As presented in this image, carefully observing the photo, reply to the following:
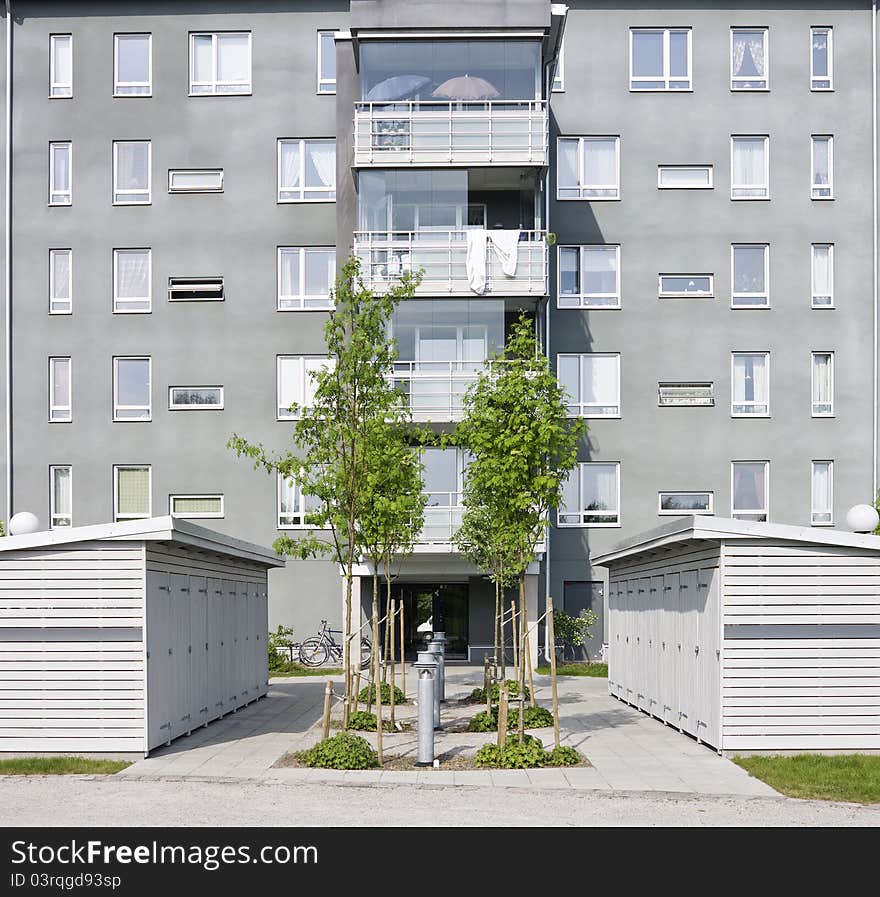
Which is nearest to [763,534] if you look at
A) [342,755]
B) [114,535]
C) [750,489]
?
[342,755]

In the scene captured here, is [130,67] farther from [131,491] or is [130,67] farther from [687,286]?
[687,286]

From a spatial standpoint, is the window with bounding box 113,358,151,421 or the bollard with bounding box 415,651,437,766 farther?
the window with bounding box 113,358,151,421

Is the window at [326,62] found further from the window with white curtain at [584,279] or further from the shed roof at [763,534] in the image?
the shed roof at [763,534]

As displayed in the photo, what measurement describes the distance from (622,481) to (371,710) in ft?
54.9

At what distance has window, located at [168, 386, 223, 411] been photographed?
36.5 m

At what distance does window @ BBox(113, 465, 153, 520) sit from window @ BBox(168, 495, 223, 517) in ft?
2.41

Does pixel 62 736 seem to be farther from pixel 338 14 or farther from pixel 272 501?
pixel 338 14

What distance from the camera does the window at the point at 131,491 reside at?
36.4m

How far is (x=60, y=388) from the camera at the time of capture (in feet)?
121

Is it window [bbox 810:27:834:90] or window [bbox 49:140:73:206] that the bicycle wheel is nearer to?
window [bbox 49:140:73:206]

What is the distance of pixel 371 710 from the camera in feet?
69.6

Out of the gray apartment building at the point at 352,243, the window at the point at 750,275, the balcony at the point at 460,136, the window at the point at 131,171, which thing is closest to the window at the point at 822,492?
the gray apartment building at the point at 352,243

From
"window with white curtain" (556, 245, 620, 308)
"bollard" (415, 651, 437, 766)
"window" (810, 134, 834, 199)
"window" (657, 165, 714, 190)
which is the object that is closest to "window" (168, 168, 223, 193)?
"window with white curtain" (556, 245, 620, 308)

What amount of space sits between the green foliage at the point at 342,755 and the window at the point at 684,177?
24530 millimetres
